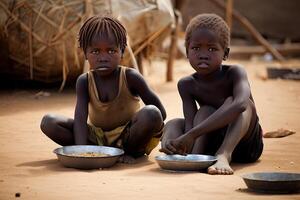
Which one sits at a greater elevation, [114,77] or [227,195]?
[114,77]

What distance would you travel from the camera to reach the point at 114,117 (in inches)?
198

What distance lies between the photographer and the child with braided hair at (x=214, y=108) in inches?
181

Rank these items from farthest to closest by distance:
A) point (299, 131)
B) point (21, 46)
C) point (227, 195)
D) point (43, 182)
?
point (21, 46) < point (299, 131) < point (43, 182) < point (227, 195)

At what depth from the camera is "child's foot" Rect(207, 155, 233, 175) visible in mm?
4434

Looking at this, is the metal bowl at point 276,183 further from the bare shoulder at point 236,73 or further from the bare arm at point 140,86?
the bare arm at point 140,86

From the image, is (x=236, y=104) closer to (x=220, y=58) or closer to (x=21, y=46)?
(x=220, y=58)

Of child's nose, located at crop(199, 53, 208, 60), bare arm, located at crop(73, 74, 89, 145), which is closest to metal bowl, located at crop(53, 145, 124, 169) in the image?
bare arm, located at crop(73, 74, 89, 145)

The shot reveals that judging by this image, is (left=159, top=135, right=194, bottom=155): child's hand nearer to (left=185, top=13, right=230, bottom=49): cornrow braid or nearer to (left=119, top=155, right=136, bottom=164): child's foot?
(left=119, top=155, right=136, bottom=164): child's foot

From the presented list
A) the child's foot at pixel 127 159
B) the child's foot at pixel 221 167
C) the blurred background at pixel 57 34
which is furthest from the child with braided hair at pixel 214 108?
the blurred background at pixel 57 34

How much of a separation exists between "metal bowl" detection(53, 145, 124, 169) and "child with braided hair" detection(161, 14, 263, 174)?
1.01 ft

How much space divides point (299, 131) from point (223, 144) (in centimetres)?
186

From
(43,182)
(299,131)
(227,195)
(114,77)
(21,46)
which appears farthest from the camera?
(21,46)

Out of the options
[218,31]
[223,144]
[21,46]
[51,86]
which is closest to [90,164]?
[223,144]

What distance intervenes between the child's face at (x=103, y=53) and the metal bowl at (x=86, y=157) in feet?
1.70
